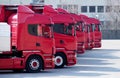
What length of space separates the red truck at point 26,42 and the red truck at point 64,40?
1968 millimetres

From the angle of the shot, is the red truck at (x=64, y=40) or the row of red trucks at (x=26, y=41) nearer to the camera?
the row of red trucks at (x=26, y=41)

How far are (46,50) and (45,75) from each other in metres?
1.50

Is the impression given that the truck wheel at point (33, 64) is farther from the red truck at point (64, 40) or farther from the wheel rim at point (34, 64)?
the red truck at point (64, 40)

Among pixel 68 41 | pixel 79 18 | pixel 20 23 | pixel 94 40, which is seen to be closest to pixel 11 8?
pixel 20 23

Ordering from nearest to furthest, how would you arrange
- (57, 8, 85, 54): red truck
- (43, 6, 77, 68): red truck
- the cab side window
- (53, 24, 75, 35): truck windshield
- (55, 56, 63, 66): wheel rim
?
the cab side window → (55, 56, 63, 66): wheel rim → (43, 6, 77, 68): red truck → (53, 24, 75, 35): truck windshield → (57, 8, 85, 54): red truck

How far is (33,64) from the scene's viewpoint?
22.0m

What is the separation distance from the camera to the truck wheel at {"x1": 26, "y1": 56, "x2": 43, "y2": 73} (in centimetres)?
2193

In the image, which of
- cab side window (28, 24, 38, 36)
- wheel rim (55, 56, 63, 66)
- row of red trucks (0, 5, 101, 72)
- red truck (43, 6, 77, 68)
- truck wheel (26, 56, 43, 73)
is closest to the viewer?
row of red trucks (0, 5, 101, 72)

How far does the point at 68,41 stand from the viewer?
81.6 ft

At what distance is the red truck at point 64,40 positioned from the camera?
24391 millimetres

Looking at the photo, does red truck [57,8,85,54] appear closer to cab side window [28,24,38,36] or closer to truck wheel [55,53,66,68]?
truck wheel [55,53,66,68]

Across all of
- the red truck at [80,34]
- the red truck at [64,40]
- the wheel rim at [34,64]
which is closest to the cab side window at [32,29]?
the wheel rim at [34,64]

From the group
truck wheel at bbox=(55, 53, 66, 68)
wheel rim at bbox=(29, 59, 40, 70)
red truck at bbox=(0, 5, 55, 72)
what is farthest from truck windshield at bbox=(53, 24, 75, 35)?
wheel rim at bbox=(29, 59, 40, 70)

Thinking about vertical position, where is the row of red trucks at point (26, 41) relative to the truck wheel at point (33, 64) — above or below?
above
